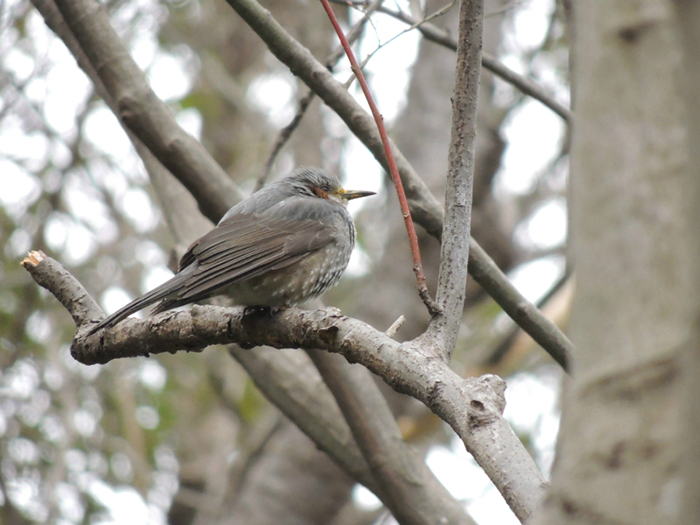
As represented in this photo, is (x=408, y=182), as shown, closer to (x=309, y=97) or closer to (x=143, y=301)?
(x=309, y=97)

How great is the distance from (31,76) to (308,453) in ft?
14.7

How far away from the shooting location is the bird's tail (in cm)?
289

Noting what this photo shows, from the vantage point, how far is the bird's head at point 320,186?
4824mm

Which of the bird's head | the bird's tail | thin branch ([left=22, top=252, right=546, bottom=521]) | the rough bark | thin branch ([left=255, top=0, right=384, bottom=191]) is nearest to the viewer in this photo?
the rough bark

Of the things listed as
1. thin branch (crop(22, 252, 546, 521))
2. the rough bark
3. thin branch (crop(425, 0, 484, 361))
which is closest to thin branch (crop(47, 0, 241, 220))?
thin branch (crop(22, 252, 546, 521))

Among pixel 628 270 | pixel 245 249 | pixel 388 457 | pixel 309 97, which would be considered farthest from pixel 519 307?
pixel 628 270

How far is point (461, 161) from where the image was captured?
257 centimetres

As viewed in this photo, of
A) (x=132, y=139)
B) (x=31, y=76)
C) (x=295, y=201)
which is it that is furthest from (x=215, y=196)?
(x=31, y=76)

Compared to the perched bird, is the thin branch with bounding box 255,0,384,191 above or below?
above

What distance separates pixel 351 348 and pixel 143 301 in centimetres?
110

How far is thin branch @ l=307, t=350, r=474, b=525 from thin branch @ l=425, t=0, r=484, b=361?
1555 millimetres

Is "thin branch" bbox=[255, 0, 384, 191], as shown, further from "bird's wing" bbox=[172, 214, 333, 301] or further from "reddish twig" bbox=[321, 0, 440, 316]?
"reddish twig" bbox=[321, 0, 440, 316]

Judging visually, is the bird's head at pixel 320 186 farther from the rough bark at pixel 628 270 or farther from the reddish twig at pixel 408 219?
the rough bark at pixel 628 270

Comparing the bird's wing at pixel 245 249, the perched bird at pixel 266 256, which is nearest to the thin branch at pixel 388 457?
the perched bird at pixel 266 256
